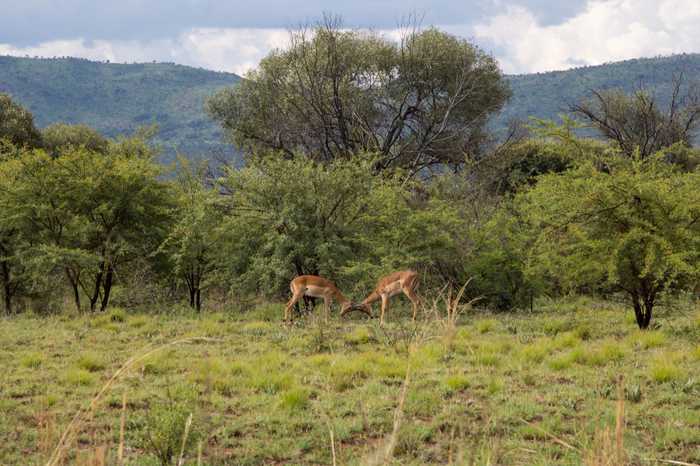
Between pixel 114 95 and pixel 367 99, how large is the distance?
130 m

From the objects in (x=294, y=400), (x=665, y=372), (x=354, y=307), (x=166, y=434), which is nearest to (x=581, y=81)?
(x=354, y=307)

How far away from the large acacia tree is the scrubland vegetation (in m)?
9.47

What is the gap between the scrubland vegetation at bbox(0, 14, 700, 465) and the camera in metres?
6.96

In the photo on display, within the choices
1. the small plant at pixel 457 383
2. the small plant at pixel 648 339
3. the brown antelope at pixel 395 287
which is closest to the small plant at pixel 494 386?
the small plant at pixel 457 383

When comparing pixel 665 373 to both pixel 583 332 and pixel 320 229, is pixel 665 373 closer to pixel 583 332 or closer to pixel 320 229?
pixel 583 332

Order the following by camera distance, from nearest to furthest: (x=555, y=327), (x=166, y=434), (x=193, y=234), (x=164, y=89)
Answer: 1. (x=166, y=434)
2. (x=555, y=327)
3. (x=193, y=234)
4. (x=164, y=89)

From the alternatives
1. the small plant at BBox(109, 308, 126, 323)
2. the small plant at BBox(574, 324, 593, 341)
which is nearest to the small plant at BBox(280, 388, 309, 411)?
the small plant at BBox(574, 324, 593, 341)

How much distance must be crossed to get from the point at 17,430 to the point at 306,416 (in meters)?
2.85

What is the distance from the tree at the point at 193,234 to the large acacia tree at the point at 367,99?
44.7ft

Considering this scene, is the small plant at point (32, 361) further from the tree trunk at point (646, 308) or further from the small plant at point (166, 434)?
the tree trunk at point (646, 308)

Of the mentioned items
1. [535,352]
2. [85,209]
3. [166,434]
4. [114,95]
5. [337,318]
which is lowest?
[337,318]

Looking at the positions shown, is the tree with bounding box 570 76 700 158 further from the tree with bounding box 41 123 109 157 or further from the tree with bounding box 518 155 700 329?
the tree with bounding box 41 123 109 157

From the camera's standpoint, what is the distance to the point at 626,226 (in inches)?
544

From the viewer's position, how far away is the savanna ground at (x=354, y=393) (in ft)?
21.9
